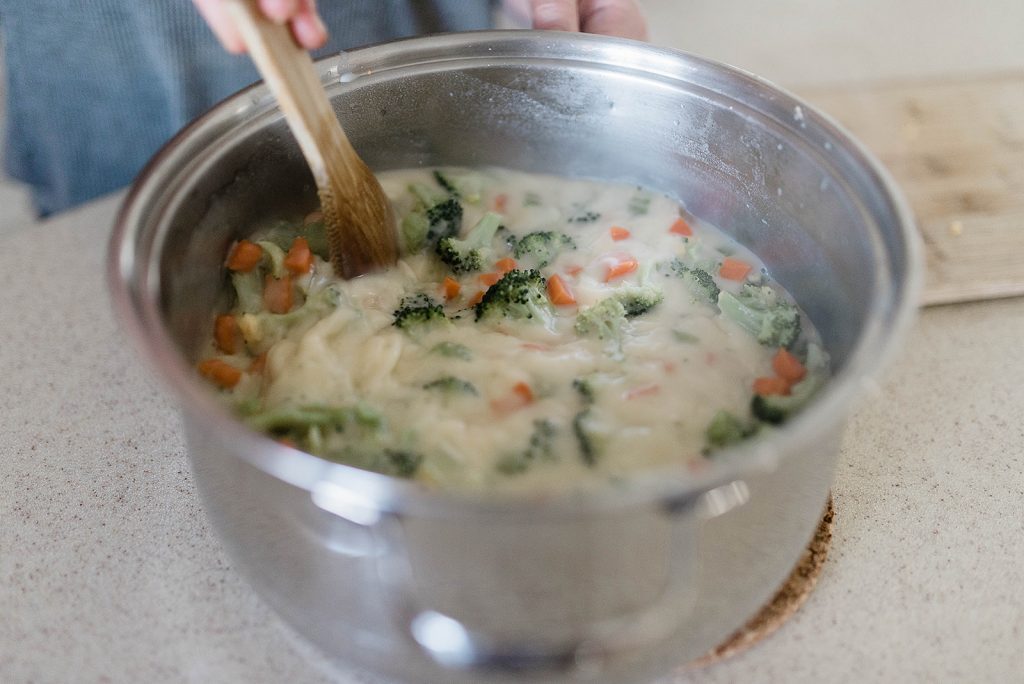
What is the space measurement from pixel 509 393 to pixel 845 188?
0.52m

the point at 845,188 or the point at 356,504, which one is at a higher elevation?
the point at 356,504

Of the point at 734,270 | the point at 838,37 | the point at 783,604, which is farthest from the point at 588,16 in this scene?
the point at 838,37

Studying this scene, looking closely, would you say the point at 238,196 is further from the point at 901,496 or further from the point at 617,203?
the point at 901,496

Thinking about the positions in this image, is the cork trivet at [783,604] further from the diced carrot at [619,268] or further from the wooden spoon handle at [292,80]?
the wooden spoon handle at [292,80]

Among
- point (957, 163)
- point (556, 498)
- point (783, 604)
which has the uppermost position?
point (556, 498)

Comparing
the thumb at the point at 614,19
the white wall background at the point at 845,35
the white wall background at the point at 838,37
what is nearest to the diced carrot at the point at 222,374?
the thumb at the point at 614,19

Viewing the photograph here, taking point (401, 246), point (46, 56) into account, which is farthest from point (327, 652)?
point (46, 56)

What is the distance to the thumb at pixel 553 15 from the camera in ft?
5.15

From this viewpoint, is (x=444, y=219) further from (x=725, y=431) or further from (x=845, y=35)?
(x=845, y=35)

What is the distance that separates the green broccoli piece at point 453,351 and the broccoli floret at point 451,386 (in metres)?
0.05

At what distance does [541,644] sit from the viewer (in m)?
0.95

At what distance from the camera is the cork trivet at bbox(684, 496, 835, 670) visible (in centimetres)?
108

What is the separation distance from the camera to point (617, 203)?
1628 mm

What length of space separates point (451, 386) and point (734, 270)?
57 cm
